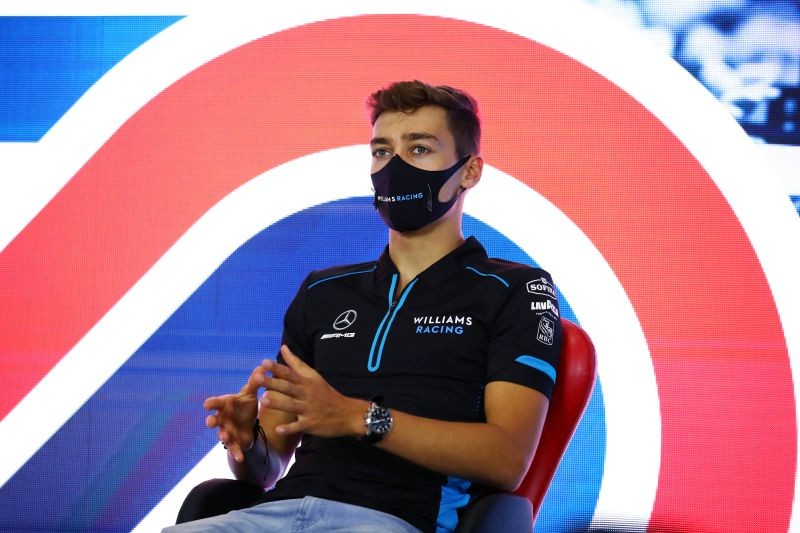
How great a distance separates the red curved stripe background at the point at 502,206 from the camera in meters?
3.12

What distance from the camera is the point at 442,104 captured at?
2.35 meters

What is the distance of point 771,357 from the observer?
10.2 feet

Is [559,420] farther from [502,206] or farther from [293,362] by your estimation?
[502,206]

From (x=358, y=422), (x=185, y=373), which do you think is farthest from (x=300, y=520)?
(x=185, y=373)

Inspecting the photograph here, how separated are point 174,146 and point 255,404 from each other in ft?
5.30

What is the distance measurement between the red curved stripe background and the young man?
2.96ft

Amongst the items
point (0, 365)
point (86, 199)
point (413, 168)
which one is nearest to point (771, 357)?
point (413, 168)

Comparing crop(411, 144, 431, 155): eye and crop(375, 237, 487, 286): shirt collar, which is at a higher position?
crop(411, 144, 431, 155): eye

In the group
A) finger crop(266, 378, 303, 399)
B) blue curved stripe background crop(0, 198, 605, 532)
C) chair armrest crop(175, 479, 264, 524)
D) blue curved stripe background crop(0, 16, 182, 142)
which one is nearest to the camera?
finger crop(266, 378, 303, 399)

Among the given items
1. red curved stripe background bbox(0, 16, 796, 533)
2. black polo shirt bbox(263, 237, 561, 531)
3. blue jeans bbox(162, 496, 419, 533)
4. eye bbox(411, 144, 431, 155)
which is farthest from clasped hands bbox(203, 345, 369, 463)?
red curved stripe background bbox(0, 16, 796, 533)

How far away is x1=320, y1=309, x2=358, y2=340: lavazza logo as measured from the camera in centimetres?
230

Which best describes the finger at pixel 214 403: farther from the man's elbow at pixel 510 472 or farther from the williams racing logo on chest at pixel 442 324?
the man's elbow at pixel 510 472

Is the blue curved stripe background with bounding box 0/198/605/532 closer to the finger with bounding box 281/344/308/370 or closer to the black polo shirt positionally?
the black polo shirt

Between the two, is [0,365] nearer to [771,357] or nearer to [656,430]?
[656,430]
